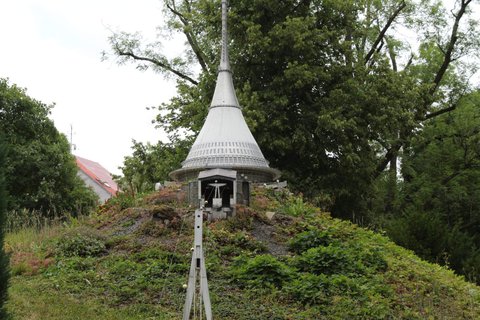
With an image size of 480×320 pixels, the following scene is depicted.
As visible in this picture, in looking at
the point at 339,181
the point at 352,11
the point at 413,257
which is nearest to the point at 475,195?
the point at 339,181

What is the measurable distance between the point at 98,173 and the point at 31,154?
25.1m

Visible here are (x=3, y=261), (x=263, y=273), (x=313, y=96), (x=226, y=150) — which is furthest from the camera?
(x=313, y=96)

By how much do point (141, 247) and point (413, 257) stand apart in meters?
5.35

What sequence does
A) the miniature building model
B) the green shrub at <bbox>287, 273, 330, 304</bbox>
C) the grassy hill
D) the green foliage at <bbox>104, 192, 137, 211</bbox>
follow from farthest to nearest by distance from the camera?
1. the miniature building model
2. the green foliage at <bbox>104, 192, 137, 211</bbox>
3. the green shrub at <bbox>287, 273, 330, 304</bbox>
4. the grassy hill

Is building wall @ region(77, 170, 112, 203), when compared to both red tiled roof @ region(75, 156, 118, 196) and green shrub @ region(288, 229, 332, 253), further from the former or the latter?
green shrub @ region(288, 229, 332, 253)

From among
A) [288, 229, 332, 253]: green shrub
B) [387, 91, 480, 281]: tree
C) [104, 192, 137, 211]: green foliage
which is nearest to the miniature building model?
[104, 192, 137, 211]: green foliage

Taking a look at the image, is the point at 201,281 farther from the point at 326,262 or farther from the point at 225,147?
the point at 225,147

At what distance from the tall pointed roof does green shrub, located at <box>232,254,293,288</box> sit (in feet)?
21.0

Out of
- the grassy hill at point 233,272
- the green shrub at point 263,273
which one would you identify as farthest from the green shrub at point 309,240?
the green shrub at point 263,273

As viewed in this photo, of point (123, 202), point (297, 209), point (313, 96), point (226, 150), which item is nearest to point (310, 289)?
point (297, 209)

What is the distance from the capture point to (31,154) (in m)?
24.4

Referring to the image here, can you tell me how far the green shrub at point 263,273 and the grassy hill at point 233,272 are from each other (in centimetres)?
2

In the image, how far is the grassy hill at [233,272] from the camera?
9062mm

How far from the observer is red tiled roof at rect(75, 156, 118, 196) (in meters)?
43.4
